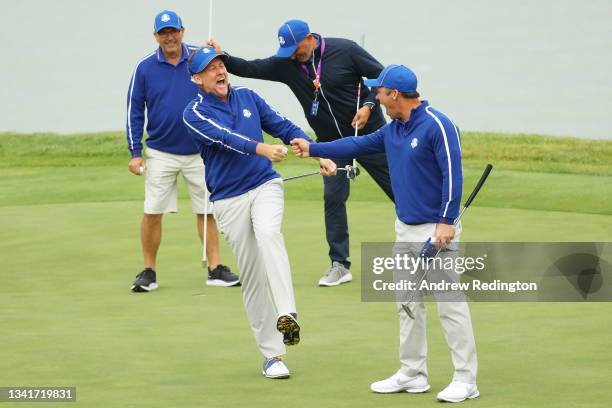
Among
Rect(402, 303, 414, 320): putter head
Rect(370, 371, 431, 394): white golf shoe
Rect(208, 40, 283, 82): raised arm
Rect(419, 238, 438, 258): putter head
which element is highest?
Rect(208, 40, 283, 82): raised arm

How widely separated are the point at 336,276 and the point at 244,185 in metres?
2.78

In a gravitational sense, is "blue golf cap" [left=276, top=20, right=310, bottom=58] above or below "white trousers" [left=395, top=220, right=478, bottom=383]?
above

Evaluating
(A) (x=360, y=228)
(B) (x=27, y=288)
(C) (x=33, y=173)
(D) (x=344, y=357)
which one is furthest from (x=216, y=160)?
(C) (x=33, y=173)

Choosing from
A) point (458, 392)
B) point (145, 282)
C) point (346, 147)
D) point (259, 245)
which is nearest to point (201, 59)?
point (346, 147)

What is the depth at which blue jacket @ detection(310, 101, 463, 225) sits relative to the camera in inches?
262

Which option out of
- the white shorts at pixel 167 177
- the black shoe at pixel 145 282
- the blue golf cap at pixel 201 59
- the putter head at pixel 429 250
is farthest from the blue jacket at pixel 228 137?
the white shorts at pixel 167 177

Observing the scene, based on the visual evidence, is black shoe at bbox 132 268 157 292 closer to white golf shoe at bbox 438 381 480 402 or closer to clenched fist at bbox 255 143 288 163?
clenched fist at bbox 255 143 288 163

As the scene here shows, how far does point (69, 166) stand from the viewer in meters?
17.9

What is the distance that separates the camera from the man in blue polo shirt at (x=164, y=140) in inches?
402

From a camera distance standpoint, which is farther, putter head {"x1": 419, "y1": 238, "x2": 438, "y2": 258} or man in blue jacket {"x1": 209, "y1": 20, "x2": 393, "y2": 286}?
man in blue jacket {"x1": 209, "y1": 20, "x2": 393, "y2": 286}

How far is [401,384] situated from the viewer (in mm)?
6902

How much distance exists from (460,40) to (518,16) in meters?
1.23

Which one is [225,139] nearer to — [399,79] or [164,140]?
[399,79]

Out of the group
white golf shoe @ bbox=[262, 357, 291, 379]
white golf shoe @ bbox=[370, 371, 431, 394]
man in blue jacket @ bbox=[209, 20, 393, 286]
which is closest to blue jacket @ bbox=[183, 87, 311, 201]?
white golf shoe @ bbox=[262, 357, 291, 379]
